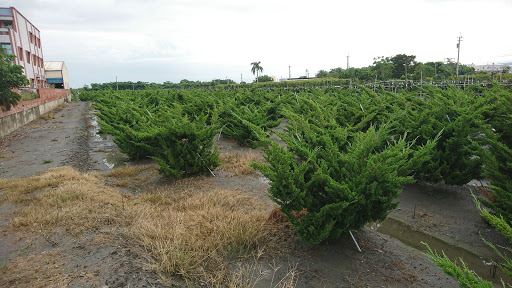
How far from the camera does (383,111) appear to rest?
8.84 m

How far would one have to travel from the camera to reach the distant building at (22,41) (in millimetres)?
34125

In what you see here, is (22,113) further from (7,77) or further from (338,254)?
(338,254)

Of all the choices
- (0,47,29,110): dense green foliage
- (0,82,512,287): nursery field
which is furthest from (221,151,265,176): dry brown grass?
(0,47,29,110): dense green foliage

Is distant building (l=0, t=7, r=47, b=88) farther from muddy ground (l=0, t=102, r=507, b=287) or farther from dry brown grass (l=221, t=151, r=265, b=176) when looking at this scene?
muddy ground (l=0, t=102, r=507, b=287)

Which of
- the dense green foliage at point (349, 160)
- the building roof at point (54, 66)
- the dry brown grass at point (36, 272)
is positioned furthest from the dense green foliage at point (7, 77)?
the building roof at point (54, 66)

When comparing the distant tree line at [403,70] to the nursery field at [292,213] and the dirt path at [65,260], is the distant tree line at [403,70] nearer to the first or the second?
the nursery field at [292,213]

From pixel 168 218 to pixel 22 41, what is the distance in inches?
1757

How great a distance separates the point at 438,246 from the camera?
460 cm

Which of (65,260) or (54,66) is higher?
(54,66)

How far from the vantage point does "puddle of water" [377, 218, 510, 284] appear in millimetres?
4004

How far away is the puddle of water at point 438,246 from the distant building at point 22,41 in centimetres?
3991

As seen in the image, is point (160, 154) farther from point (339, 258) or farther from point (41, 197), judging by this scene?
point (339, 258)

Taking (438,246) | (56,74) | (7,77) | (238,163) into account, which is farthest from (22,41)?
(438,246)

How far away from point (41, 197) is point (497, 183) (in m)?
7.12
